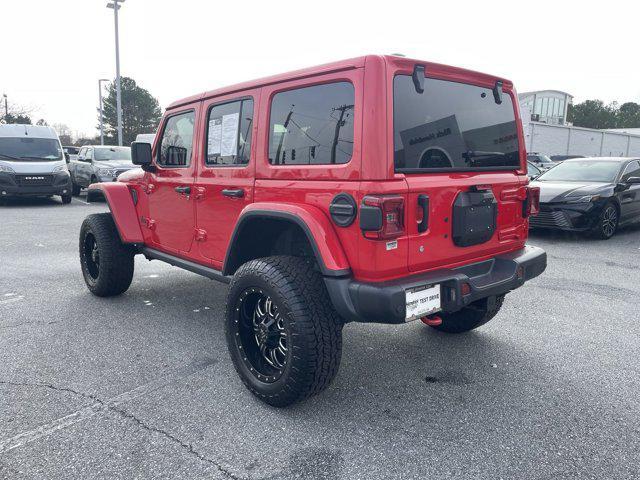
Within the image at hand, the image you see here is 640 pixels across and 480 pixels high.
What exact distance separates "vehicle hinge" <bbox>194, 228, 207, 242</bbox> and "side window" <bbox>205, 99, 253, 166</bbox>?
498 millimetres

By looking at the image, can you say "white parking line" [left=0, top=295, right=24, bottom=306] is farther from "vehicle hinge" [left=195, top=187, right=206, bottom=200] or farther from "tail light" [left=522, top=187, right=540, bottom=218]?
"tail light" [left=522, top=187, right=540, bottom=218]

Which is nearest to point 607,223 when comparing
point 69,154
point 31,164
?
point 31,164

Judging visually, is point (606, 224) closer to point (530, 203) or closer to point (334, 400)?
point (530, 203)

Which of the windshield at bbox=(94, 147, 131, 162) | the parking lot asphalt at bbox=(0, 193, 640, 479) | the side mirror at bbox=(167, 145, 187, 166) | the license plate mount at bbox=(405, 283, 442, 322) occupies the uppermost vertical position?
the windshield at bbox=(94, 147, 131, 162)

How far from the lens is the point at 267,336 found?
289cm

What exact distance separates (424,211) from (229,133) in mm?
1557

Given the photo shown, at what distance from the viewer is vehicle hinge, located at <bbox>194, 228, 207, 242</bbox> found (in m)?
3.65

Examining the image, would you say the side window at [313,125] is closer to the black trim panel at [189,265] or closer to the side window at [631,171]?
the black trim panel at [189,265]

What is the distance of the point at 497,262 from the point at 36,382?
9.90 feet

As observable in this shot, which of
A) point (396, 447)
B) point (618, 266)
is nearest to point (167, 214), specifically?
point (396, 447)

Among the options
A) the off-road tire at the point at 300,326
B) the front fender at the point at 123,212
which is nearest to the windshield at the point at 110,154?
the front fender at the point at 123,212

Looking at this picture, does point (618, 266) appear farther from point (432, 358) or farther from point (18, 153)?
point (18, 153)

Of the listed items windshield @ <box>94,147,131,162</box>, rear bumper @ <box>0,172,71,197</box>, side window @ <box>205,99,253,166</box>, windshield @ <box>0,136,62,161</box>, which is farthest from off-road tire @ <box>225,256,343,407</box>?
windshield @ <box>94,147,131,162</box>

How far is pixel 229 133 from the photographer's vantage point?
343 centimetres
